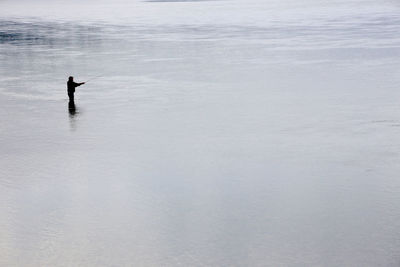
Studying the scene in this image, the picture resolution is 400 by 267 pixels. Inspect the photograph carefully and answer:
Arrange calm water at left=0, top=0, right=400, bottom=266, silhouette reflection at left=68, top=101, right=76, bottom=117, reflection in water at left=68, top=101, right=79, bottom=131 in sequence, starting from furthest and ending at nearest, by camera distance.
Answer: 1. silhouette reflection at left=68, top=101, right=76, bottom=117
2. reflection in water at left=68, top=101, right=79, bottom=131
3. calm water at left=0, top=0, right=400, bottom=266

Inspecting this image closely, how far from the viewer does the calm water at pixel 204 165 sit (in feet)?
46.5

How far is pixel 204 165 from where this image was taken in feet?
65.8

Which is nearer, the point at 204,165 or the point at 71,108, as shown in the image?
the point at 204,165

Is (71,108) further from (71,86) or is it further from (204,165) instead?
(204,165)

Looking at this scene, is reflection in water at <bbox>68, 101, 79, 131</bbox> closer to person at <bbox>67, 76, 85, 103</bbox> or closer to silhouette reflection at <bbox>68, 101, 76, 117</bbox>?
silhouette reflection at <bbox>68, 101, 76, 117</bbox>

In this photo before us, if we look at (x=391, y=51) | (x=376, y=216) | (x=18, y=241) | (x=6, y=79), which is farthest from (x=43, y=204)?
(x=391, y=51)

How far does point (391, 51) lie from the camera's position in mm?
46031

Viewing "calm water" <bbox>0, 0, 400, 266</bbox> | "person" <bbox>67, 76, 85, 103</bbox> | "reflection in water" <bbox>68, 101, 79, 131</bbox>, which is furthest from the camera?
"person" <bbox>67, 76, 85, 103</bbox>

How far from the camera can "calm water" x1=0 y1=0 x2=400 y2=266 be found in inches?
558

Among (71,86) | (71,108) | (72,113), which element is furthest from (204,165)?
(71,86)

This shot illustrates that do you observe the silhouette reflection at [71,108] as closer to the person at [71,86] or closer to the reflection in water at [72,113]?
the reflection in water at [72,113]

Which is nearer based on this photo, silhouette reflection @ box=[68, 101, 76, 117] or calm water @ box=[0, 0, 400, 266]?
calm water @ box=[0, 0, 400, 266]

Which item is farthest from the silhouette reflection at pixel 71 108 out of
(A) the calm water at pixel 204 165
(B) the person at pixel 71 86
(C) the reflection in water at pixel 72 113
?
→ (A) the calm water at pixel 204 165

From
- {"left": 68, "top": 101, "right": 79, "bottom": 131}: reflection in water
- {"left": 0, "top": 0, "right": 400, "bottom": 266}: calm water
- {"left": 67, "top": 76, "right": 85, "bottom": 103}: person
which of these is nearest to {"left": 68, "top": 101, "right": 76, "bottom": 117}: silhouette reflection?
{"left": 68, "top": 101, "right": 79, "bottom": 131}: reflection in water
